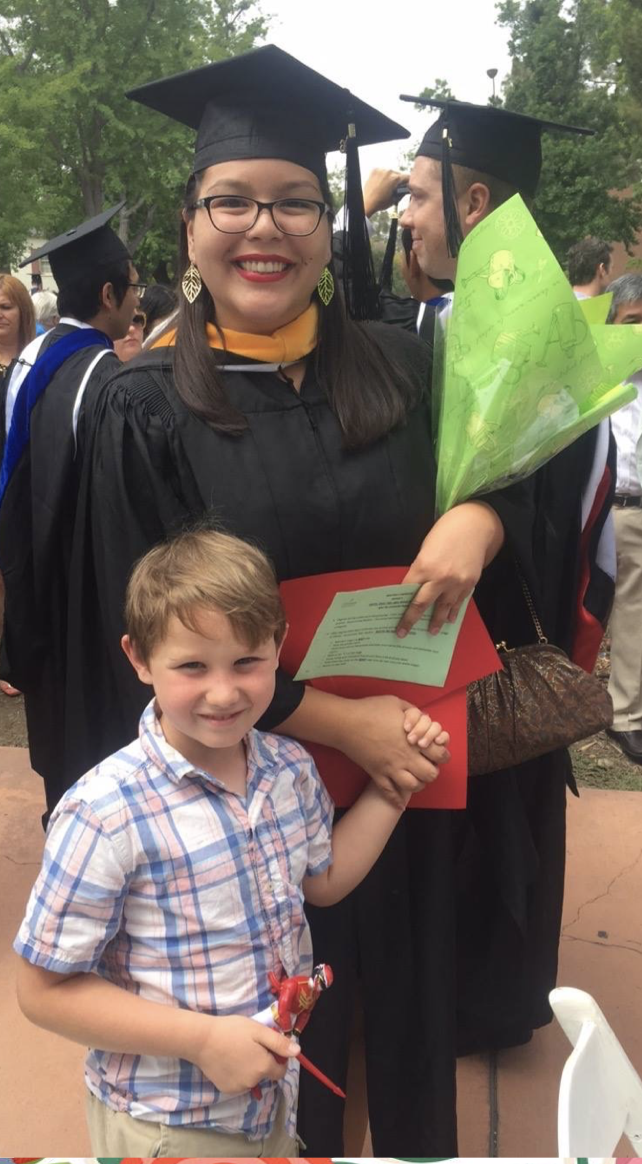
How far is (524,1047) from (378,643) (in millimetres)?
1547

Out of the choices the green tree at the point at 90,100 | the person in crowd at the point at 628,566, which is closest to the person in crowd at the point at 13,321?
the person in crowd at the point at 628,566

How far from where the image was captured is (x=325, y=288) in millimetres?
1540

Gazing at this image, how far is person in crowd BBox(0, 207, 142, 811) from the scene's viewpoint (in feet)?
7.11

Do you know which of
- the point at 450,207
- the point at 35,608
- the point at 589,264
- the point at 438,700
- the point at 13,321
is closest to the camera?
the point at 438,700

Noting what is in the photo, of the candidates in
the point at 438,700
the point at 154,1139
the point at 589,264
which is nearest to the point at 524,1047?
the point at 438,700

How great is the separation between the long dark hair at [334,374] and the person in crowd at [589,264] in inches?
159

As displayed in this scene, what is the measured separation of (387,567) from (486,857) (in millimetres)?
818

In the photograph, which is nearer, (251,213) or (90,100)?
(251,213)

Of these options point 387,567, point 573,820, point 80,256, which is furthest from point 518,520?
point 80,256

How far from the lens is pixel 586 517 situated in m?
1.85

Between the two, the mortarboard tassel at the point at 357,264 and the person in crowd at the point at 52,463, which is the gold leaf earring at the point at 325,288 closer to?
the mortarboard tassel at the point at 357,264

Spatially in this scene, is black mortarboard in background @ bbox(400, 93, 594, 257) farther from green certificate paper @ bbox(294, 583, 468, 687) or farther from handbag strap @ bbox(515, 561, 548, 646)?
green certificate paper @ bbox(294, 583, 468, 687)

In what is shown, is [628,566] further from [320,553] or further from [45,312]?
[45,312]

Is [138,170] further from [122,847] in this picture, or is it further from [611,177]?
[122,847]
